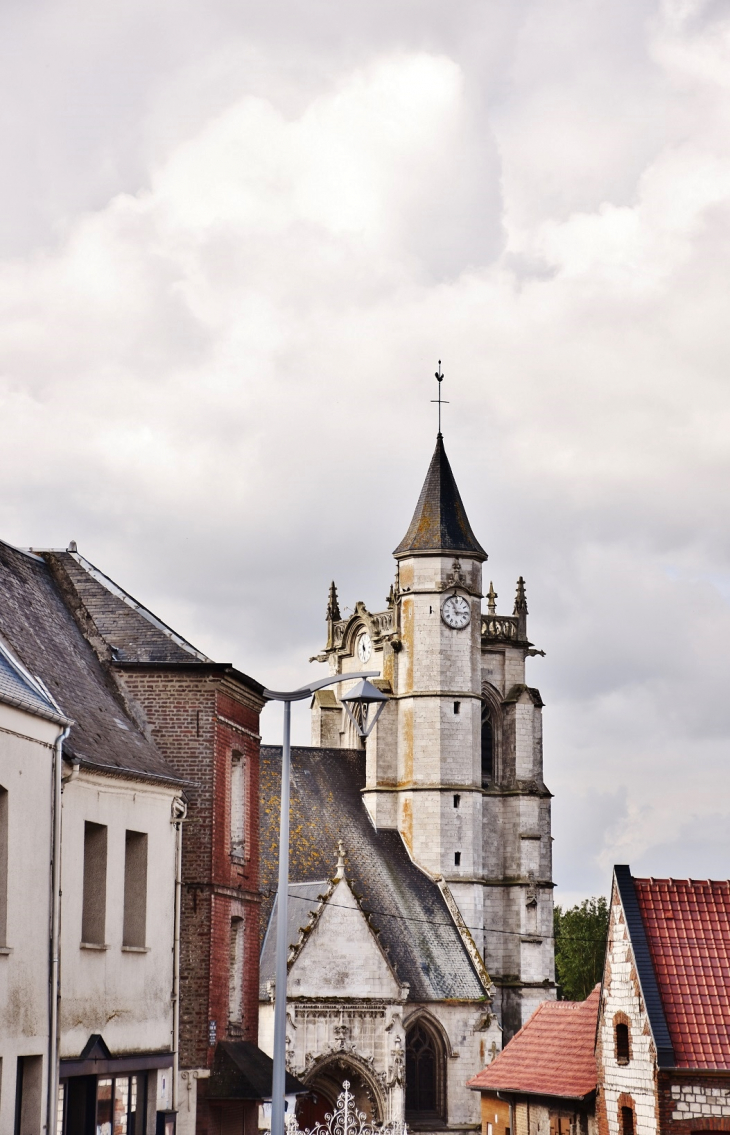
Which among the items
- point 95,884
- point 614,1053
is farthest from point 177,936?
point 614,1053

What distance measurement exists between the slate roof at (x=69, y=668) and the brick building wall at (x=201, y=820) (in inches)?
21.7

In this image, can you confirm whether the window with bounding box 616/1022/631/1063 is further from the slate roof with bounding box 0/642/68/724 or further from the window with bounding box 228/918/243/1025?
the slate roof with bounding box 0/642/68/724

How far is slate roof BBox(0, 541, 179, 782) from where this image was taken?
2569cm

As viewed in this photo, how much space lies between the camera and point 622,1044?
35.5 meters

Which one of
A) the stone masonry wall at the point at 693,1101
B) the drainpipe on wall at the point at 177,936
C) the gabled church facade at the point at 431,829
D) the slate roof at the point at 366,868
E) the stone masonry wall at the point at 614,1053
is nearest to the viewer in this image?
the drainpipe on wall at the point at 177,936

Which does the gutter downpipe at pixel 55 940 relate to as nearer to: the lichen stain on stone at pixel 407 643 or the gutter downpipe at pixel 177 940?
the gutter downpipe at pixel 177 940

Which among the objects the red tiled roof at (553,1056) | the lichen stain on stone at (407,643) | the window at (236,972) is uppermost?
the lichen stain on stone at (407,643)

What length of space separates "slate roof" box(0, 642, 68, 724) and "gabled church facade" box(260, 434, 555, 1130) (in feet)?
124

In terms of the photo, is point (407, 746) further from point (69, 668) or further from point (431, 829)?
point (69, 668)

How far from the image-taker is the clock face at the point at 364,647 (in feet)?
253

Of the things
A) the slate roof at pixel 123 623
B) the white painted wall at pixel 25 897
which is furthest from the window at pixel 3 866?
the slate roof at pixel 123 623

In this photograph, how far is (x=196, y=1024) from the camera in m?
29.3

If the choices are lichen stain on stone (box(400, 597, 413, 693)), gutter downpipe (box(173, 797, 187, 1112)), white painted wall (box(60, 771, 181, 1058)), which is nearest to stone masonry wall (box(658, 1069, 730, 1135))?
gutter downpipe (box(173, 797, 187, 1112))

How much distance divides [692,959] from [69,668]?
14.4 metres
